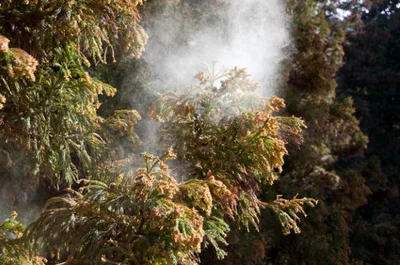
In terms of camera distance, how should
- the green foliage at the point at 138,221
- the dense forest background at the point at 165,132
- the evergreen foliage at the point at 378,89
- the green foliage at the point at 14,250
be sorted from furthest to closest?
the evergreen foliage at the point at 378,89
the green foliage at the point at 14,250
the dense forest background at the point at 165,132
the green foliage at the point at 138,221

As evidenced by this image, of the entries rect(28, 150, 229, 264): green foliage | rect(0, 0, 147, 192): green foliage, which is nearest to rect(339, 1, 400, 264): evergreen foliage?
rect(0, 0, 147, 192): green foliage

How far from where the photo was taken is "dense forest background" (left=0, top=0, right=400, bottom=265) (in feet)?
10.0

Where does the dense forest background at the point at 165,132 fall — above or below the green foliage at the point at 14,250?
above

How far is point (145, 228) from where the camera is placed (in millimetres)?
3049

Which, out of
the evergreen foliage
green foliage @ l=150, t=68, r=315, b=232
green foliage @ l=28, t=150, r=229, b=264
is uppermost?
the evergreen foliage

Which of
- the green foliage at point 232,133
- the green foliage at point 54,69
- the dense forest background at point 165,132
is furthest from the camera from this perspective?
the green foliage at point 232,133

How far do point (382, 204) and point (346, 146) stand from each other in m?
4.39

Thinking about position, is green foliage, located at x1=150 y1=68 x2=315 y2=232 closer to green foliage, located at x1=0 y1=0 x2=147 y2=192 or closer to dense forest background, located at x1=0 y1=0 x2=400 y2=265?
dense forest background, located at x1=0 y1=0 x2=400 y2=265

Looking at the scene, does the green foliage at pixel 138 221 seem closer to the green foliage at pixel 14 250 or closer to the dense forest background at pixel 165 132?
the dense forest background at pixel 165 132

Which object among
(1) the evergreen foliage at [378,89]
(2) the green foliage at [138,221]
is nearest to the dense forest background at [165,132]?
(2) the green foliage at [138,221]

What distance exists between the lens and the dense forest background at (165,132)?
3.06m

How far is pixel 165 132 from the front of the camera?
13.2 feet

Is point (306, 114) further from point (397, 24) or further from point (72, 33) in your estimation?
point (397, 24)

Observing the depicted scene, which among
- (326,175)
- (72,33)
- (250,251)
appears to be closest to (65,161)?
(72,33)
